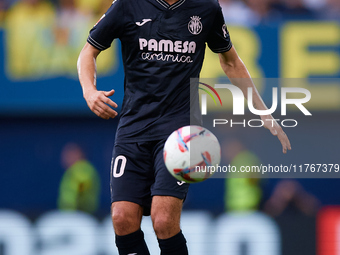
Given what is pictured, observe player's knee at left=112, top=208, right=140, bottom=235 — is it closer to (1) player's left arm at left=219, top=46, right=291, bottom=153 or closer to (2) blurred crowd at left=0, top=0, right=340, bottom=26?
(1) player's left arm at left=219, top=46, right=291, bottom=153

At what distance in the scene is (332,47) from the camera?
10.7m

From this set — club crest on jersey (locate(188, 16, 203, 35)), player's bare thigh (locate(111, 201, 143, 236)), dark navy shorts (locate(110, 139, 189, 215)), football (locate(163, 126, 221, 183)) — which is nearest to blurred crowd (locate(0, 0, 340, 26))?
club crest on jersey (locate(188, 16, 203, 35))

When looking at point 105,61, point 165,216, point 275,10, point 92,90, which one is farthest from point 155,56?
point 275,10

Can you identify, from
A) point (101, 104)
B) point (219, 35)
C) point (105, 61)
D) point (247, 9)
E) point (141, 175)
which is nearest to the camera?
point (101, 104)

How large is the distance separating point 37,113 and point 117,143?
681cm

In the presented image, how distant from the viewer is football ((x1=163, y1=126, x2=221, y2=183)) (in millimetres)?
4141

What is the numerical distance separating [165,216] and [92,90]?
103 cm

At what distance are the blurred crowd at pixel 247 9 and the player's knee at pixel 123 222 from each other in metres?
7.10

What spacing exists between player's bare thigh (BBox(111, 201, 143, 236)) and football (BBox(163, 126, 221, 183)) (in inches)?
16.9

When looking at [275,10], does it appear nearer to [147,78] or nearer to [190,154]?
[147,78]

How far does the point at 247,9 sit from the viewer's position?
11.0m

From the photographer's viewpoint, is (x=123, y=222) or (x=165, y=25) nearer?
(x=123, y=222)

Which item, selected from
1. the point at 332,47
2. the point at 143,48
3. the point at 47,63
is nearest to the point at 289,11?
the point at 332,47

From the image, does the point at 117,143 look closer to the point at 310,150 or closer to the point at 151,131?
the point at 151,131
